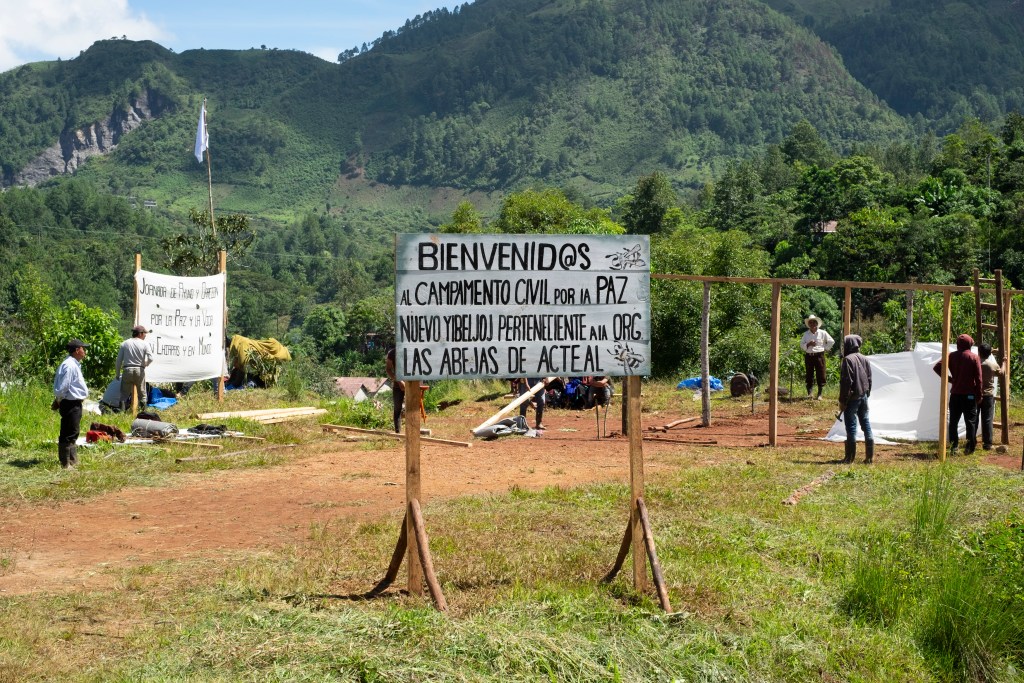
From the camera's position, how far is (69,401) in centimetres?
1278

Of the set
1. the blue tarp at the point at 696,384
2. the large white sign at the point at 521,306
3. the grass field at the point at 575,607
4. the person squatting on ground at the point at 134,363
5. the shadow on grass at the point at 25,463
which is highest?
the large white sign at the point at 521,306

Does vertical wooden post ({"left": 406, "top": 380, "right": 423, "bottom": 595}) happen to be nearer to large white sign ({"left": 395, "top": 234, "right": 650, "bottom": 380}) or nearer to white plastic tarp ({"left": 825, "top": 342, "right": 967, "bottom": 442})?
large white sign ({"left": 395, "top": 234, "right": 650, "bottom": 380})

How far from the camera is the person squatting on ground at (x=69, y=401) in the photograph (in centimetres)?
1269

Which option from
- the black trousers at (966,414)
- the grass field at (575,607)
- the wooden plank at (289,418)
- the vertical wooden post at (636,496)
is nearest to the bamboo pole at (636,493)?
the vertical wooden post at (636,496)

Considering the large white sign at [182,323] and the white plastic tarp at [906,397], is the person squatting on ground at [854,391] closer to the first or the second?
the white plastic tarp at [906,397]

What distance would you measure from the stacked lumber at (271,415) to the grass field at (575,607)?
22.5 feet

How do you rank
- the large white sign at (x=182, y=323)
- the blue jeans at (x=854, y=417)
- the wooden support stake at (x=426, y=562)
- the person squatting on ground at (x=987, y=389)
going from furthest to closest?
the large white sign at (x=182, y=323)
the person squatting on ground at (x=987, y=389)
the blue jeans at (x=854, y=417)
the wooden support stake at (x=426, y=562)

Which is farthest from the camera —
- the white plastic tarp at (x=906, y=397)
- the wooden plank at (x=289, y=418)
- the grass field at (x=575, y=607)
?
the wooden plank at (x=289, y=418)

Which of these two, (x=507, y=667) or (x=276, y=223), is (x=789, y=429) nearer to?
(x=507, y=667)

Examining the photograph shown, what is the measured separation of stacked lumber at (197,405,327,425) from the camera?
1770 centimetres

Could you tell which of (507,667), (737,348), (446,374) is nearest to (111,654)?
(507,667)

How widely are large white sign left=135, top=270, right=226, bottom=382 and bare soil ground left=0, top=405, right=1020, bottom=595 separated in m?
4.64

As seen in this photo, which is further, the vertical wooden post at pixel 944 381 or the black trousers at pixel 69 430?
the vertical wooden post at pixel 944 381

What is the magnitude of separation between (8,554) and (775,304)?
415 inches
